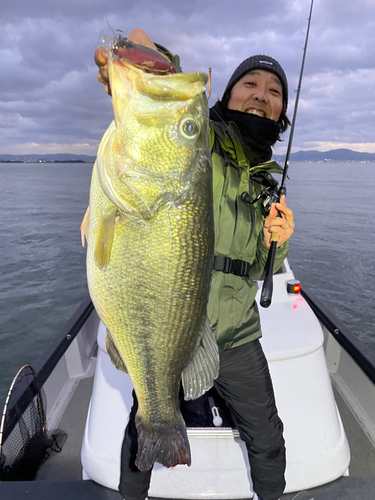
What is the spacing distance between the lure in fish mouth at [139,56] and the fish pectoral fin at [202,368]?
1.12 meters

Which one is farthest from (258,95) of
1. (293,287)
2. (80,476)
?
(80,476)

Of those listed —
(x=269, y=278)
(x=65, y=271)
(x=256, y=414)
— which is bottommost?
(x=65, y=271)

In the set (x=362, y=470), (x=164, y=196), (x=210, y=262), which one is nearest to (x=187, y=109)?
(x=164, y=196)

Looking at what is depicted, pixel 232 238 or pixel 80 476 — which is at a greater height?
pixel 232 238

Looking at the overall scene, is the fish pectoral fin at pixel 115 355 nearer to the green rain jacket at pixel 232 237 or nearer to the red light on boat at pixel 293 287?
the green rain jacket at pixel 232 237

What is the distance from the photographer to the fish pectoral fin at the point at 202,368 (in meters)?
1.55

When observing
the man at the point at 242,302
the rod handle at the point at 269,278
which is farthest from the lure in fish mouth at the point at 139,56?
the rod handle at the point at 269,278

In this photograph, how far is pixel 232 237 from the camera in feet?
6.03

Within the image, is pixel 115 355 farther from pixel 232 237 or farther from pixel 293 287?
pixel 293 287

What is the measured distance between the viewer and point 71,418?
3455 millimetres

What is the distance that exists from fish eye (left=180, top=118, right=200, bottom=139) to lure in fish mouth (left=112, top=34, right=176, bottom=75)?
0.64 ft

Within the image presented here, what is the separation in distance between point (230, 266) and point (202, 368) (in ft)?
1.91

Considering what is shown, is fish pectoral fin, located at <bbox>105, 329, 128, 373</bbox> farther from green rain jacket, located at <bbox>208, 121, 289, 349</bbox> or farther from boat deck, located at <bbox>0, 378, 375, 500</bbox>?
boat deck, located at <bbox>0, 378, 375, 500</bbox>

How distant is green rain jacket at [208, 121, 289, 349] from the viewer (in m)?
1.82
